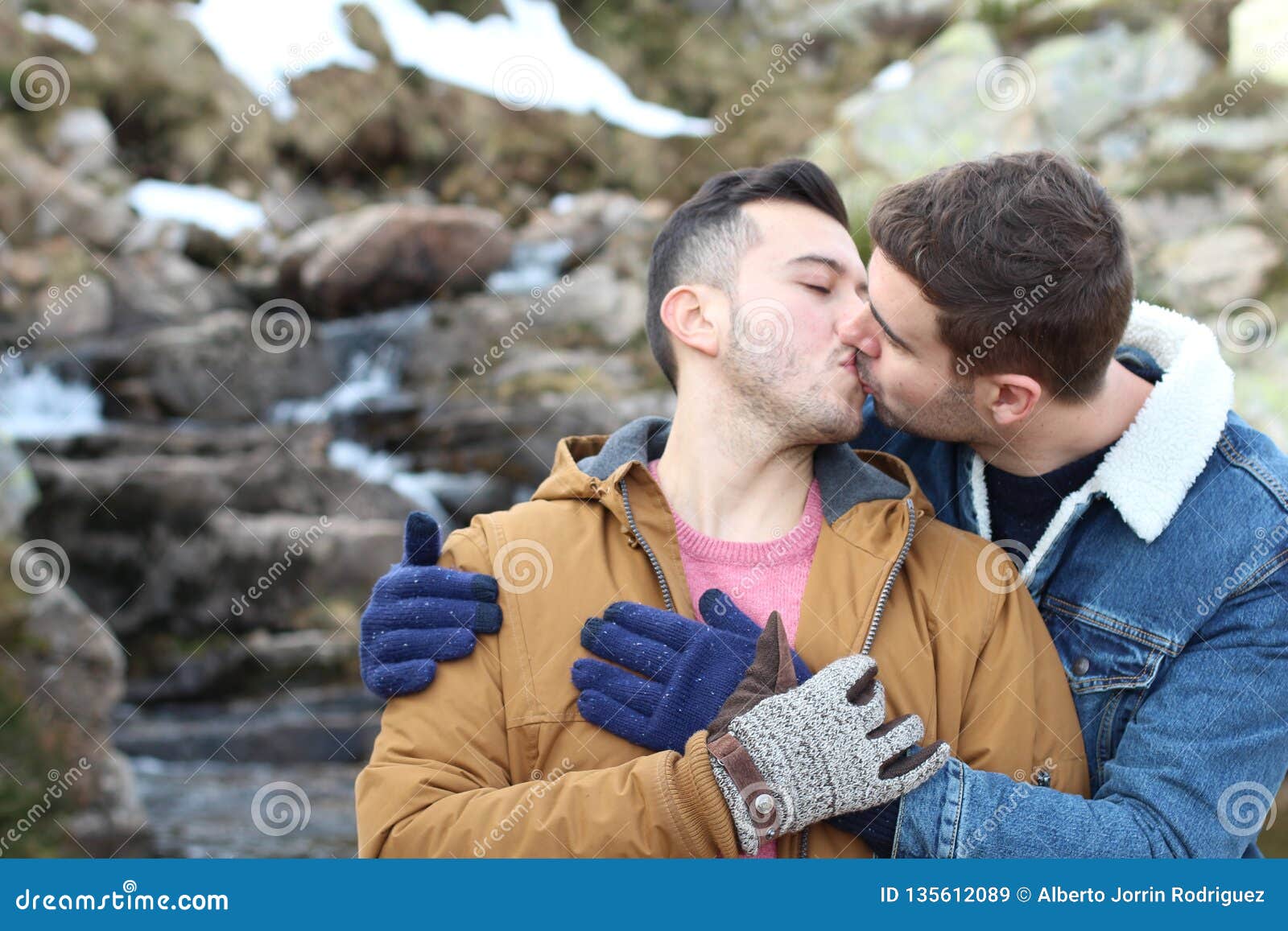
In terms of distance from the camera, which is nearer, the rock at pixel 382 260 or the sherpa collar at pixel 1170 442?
the sherpa collar at pixel 1170 442

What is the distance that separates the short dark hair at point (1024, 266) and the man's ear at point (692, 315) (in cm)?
49

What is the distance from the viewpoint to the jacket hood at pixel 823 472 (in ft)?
8.49

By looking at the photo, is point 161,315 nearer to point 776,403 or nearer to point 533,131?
point 533,131

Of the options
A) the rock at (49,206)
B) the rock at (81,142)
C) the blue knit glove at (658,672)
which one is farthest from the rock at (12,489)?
the rock at (81,142)

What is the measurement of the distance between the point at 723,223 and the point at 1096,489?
112 cm

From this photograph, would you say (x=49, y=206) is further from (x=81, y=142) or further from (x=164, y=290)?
(x=81, y=142)

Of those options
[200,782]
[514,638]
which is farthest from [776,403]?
[200,782]

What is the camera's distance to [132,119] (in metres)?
16.4

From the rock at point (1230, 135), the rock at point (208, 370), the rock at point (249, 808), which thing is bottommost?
the rock at point (249, 808)

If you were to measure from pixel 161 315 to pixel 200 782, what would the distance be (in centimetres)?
649

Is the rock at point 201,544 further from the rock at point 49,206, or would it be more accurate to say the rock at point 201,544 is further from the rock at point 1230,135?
the rock at point 1230,135

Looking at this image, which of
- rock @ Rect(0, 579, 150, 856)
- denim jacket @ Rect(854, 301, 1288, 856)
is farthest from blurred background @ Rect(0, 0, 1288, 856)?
denim jacket @ Rect(854, 301, 1288, 856)

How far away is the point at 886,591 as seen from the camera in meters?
2.39

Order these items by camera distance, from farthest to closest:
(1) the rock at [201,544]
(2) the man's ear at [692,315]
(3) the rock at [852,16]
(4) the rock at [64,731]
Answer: (3) the rock at [852,16]
(1) the rock at [201,544]
(4) the rock at [64,731]
(2) the man's ear at [692,315]
